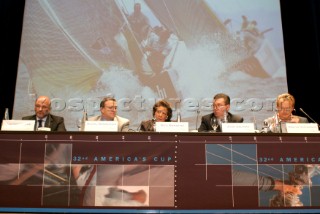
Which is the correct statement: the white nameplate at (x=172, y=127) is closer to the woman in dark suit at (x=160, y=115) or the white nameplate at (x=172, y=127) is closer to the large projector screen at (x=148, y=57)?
the woman in dark suit at (x=160, y=115)

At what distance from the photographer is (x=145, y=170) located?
2373 millimetres

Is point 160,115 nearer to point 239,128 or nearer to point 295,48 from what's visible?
point 239,128

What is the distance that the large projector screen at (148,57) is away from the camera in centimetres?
479

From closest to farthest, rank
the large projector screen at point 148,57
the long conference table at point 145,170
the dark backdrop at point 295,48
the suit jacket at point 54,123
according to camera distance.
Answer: the long conference table at point 145,170 → the suit jacket at point 54,123 → the large projector screen at point 148,57 → the dark backdrop at point 295,48

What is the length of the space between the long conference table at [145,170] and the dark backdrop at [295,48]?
8.93 feet

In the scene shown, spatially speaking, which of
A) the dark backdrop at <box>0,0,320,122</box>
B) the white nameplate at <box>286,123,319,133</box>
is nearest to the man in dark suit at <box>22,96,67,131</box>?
the dark backdrop at <box>0,0,320,122</box>

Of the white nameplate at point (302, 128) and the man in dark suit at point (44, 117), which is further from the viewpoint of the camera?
the man in dark suit at point (44, 117)

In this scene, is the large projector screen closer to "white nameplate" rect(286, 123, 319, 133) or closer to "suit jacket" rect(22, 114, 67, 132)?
"suit jacket" rect(22, 114, 67, 132)

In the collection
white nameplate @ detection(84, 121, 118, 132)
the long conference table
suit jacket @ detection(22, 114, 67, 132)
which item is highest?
suit jacket @ detection(22, 114, 67, 132)

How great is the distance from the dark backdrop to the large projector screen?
0.57 feet

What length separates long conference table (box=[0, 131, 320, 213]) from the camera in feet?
7.60

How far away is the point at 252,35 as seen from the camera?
4992 millimetres

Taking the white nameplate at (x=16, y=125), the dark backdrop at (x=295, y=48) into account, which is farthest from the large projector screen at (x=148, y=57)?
the white nameplate at (x=16, y=125)

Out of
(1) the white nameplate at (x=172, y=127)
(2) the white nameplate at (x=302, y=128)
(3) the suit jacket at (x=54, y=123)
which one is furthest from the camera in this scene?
(3) the suit jacket at (x=54, y=123)
